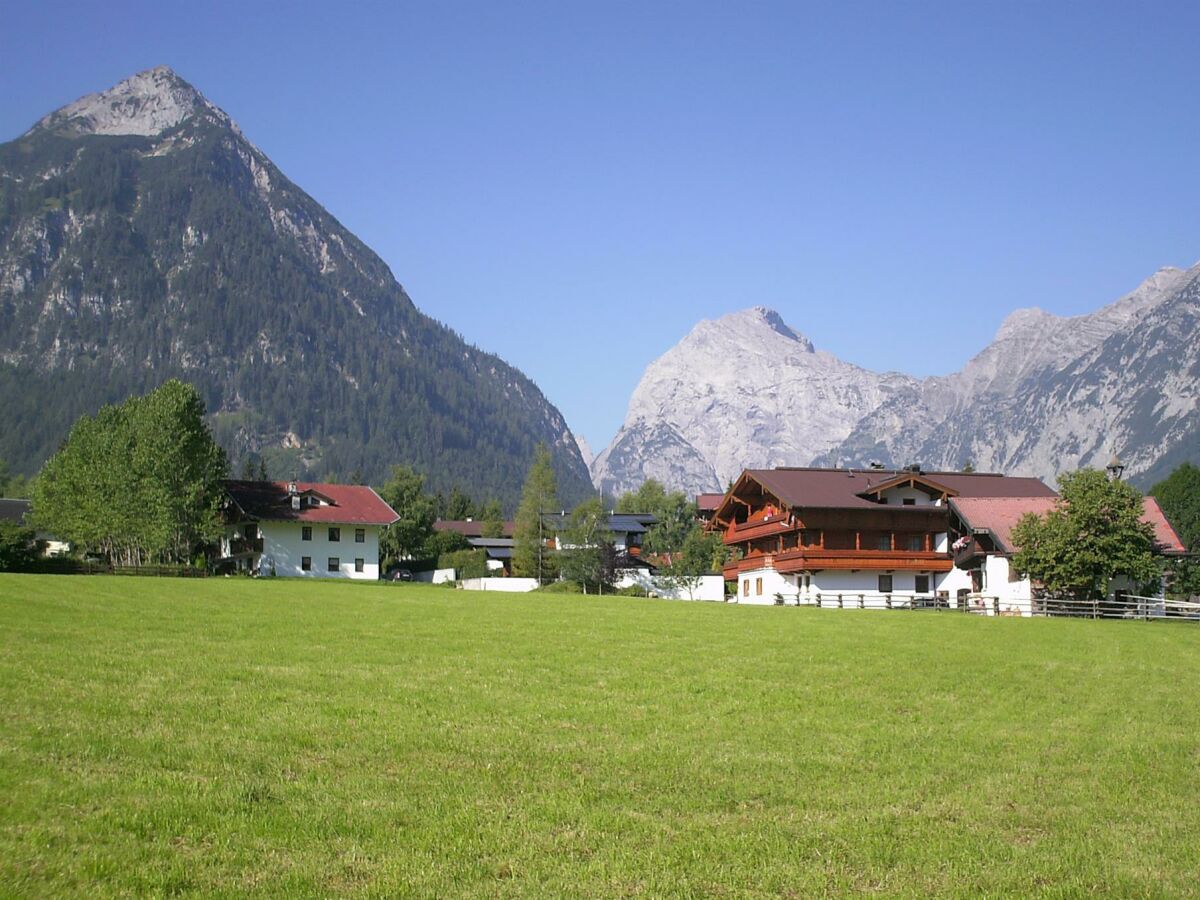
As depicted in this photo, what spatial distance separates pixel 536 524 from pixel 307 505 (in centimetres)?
2104

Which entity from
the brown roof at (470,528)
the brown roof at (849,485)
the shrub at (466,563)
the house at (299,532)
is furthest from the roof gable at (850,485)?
the brown roof at (470,528)

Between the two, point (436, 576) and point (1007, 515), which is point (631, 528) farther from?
point (1007, 515)

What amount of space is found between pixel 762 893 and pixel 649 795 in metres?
3.09

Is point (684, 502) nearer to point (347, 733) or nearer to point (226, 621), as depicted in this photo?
point (226, 621)

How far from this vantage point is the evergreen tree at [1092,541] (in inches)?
2470

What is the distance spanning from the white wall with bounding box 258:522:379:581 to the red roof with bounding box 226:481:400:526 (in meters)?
0.88

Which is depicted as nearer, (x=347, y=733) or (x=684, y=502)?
(x=347, y=733)

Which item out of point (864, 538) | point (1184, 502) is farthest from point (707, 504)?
point (1184, 502)

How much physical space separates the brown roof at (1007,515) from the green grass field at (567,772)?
50999 millimetres

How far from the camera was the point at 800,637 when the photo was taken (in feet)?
106

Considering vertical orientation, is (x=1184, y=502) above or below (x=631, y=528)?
above

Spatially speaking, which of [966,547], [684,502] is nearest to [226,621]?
[966,547]

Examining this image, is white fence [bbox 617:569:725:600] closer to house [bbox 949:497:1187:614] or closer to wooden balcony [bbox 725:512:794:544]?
wooden balcony [bbox 725:512:794:544]

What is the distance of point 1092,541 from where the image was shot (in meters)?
63.2
